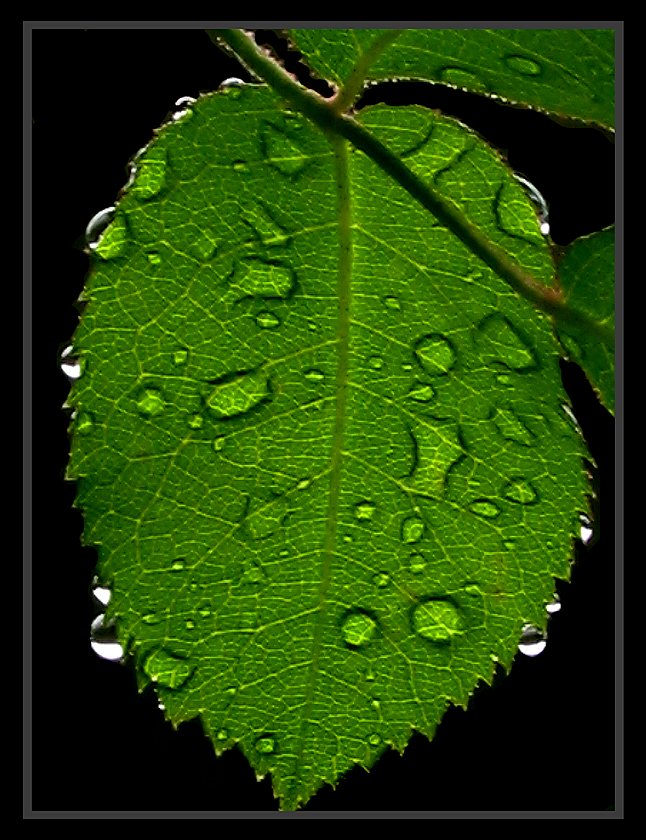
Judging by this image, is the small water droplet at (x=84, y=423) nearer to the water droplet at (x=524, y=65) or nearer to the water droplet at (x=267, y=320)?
the water droplet at (x=267, y=320)

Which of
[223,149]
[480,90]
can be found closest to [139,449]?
[223,149]

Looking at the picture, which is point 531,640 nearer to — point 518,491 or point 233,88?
point 518,491

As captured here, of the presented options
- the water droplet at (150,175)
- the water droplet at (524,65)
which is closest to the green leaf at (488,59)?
the water droplet at (524,65)

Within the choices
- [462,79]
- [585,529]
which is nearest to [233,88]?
[462,79]

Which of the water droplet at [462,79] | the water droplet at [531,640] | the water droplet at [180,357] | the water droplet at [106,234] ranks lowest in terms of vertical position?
the water droplet at [531,640]

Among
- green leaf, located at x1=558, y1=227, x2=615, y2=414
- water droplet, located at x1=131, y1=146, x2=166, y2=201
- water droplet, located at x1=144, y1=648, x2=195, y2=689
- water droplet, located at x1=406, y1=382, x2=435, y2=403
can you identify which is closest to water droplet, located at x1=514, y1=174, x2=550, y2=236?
green leaf, located at x1=558, y1=227, x2=615, y2=414

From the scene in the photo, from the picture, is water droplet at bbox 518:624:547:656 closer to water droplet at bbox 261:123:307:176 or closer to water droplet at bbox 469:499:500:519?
water droplet at bbox 469:499:500:519

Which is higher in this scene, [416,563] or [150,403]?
[150,403]

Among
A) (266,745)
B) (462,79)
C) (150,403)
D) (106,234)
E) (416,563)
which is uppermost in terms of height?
(462,79)
